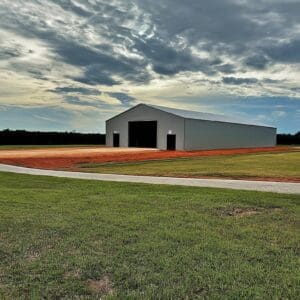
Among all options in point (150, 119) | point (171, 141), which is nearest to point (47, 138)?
point (150, 119)

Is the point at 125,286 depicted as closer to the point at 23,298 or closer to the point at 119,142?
the point at 23,298

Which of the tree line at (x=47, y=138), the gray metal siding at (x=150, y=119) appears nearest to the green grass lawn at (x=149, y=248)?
the gray metal siding at (x=150, y=119)

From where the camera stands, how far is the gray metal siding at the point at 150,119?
4116cm

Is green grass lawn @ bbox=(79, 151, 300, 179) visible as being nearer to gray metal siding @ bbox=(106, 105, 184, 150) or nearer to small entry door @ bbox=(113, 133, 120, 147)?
gray metal siding @ bbox=(106, 105, 184, 150)

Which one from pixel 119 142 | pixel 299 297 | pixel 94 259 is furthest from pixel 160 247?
pixel 119 142

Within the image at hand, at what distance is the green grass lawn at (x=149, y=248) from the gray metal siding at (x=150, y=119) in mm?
32128

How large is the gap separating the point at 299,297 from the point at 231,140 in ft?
151

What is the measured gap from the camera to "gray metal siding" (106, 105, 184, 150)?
135 ft

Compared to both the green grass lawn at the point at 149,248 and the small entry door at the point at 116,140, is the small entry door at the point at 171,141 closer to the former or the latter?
the small entry door at the point at 116,140

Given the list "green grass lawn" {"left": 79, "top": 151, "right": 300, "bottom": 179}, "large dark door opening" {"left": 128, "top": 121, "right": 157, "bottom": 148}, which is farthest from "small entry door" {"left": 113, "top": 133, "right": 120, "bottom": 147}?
"green grass lawn" {"left": 79, "top": 151, "right": 300, "bottom": 179}

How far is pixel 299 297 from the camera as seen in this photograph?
11.9 ft

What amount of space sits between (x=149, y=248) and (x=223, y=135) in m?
42.9

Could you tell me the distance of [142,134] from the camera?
49.1 m

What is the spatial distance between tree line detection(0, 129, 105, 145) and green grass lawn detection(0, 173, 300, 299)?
4925cm
